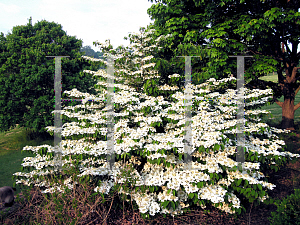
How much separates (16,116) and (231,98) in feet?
37.6

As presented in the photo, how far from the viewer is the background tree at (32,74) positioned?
1067 cm

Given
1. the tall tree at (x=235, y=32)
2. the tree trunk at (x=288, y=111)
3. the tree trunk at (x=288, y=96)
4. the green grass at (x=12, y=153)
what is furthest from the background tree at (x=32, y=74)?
the tree trunk at (x=288, y=111)

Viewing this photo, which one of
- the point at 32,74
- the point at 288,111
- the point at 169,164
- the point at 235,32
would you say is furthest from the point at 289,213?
the point at 32,74

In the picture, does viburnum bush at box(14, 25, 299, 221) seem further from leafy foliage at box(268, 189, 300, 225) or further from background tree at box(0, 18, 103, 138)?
background tree at box(0, 18, 103, 138)

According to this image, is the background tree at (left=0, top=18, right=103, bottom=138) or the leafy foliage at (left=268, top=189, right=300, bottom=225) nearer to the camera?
the leafy foliage at (left=268, top=189, right=300, bottom=225)

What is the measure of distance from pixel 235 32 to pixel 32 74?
10.6 metres

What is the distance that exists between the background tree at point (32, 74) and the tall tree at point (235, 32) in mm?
5495

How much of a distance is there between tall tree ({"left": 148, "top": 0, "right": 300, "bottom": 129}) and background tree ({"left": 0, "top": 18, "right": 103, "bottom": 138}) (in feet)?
18.0

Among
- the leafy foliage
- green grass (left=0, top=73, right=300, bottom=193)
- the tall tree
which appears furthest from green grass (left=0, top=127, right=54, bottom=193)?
the tall tree

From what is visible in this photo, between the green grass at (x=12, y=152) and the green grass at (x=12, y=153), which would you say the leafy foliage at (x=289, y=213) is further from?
the green grass at (x=12, y=153)

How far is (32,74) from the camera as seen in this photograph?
10.8m

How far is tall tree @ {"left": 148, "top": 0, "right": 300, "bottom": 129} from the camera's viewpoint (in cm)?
724

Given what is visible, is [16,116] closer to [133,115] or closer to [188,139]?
[133,115]

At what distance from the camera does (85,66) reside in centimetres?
1285
